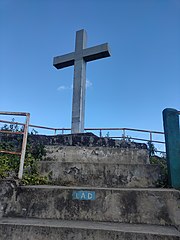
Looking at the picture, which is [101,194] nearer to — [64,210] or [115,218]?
[115,218]

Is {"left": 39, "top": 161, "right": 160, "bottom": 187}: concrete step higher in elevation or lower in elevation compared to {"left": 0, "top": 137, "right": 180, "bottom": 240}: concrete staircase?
higher

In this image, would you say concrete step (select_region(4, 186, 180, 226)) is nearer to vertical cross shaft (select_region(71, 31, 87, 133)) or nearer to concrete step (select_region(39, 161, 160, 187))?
concrete step (select_region(39, 161, 160, 187))

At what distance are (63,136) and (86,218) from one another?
2781 millimetres

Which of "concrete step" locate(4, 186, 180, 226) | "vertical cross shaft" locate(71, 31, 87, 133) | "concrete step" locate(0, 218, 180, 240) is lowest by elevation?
"concrete step" locate(0, 218, 180, 240)

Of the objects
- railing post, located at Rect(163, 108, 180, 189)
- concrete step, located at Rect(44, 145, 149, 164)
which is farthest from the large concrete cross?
railing post, located at Rect(163, 108, 180, 189)

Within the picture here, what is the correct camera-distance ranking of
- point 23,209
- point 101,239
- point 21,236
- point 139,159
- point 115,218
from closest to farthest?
point 101,239 < point 21,236 < point 115,218 < point 23,209 < point 139,159

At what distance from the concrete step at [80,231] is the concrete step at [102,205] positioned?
153 mm

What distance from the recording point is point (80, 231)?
6.73ft

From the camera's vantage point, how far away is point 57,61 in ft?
23.7

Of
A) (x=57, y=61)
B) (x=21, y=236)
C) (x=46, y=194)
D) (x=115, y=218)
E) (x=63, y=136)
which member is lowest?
(x=21, y=236)

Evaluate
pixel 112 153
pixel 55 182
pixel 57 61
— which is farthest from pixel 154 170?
pixel 57 61

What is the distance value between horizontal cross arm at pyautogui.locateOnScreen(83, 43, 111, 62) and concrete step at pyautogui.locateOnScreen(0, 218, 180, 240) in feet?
18.5

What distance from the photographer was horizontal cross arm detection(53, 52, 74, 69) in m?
7.00

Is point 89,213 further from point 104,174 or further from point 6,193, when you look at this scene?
point 6,193
